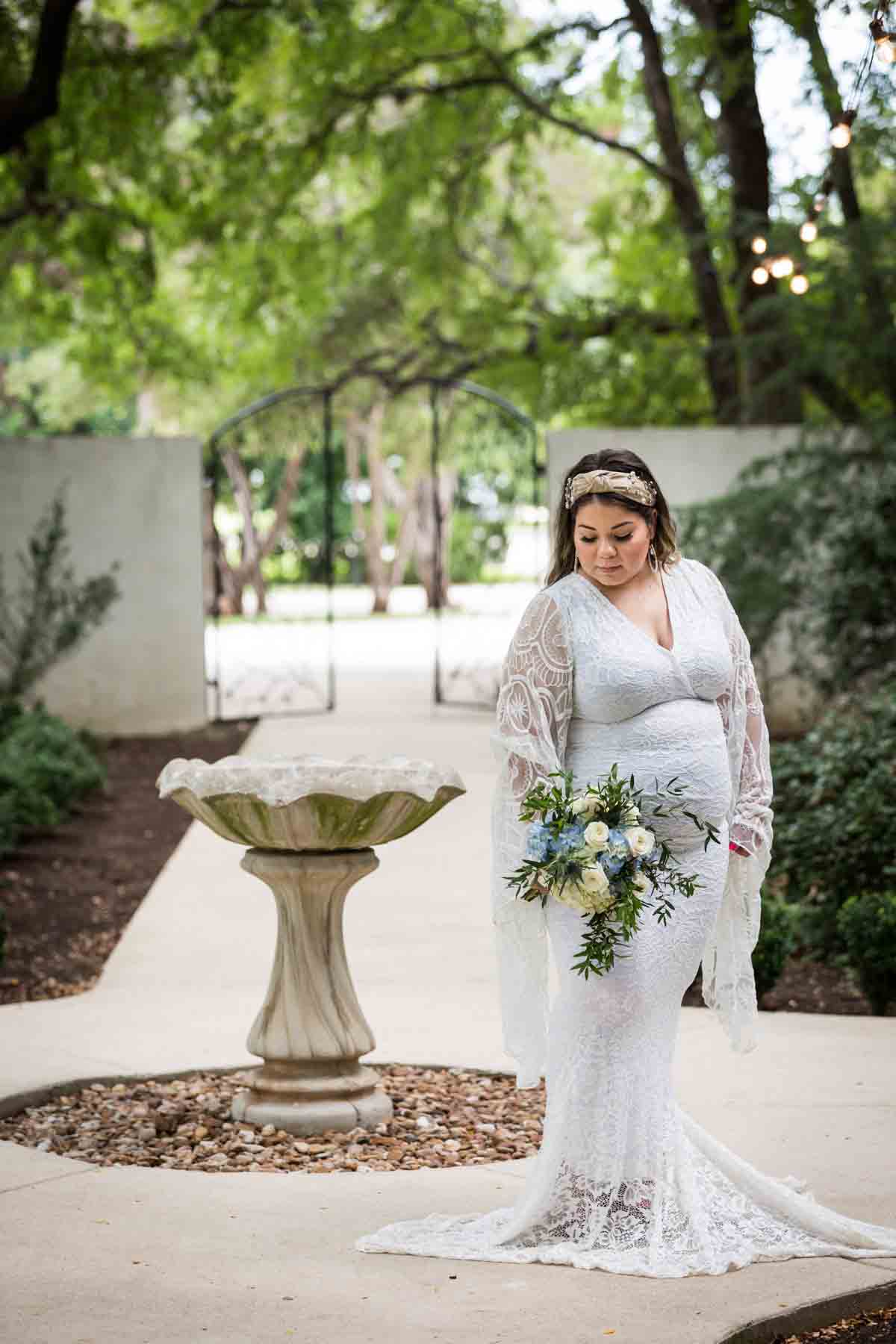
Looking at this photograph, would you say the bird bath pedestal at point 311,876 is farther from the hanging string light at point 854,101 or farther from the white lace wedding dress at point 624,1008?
the hanging string light at point 854,101

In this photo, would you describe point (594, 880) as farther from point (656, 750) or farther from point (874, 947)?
point (874, 947)

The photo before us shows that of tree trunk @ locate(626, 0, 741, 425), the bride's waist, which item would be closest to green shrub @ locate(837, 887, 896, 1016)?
the bride's waist

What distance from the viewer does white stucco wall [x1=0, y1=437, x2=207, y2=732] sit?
17719 millimetres

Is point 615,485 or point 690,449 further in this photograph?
→ point 690,449

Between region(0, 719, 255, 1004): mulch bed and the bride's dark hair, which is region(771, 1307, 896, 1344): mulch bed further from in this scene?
region(0, 719, 255, 1004): mulch bed

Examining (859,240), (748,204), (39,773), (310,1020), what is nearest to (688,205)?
(748,204)

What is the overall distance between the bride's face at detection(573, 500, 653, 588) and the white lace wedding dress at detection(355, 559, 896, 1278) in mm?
62

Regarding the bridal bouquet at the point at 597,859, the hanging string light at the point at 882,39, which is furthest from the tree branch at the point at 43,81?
the bridal bouquet at the point at 597,859

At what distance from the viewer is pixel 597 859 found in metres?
4.49

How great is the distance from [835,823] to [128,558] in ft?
32.3

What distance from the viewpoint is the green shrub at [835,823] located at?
9.32 metres

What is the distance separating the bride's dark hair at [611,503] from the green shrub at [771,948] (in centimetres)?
320

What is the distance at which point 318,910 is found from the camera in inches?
252

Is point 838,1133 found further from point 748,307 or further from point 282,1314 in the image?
point 748,307
